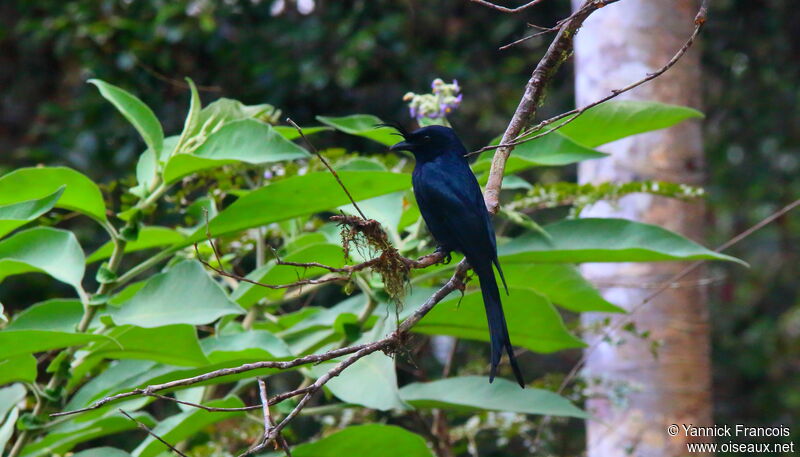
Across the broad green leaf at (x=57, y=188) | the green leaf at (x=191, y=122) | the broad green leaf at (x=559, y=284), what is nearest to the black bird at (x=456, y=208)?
the broad green leaf at (x=559, y=284)

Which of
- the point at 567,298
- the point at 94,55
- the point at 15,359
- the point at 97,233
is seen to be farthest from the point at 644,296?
the point at 94,55

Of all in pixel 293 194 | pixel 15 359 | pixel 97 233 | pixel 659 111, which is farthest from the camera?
pixel 97 233

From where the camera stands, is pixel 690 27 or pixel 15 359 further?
pixel 690 27

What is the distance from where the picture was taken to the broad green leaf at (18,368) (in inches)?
73.8

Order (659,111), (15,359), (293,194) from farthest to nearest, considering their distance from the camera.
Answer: (659,111), (293,194), (15,359)

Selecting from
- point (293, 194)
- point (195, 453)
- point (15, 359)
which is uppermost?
point (293, 194)

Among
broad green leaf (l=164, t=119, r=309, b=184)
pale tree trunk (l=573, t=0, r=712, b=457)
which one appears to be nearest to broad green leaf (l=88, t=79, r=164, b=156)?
broad green leaf (l=164, t=119, r=309, b=184)

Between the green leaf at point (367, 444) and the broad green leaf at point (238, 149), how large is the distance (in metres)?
0.68

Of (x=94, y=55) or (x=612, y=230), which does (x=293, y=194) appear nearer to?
(x=612, y=230)

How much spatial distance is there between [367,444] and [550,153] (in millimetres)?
866

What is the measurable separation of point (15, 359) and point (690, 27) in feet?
8.74

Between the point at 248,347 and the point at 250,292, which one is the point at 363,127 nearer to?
the point at 250,292

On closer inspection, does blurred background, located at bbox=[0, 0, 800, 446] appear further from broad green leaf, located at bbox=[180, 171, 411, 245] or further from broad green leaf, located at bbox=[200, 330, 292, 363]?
broad green leaf, located at bbox=[200, 330, 292, 363]

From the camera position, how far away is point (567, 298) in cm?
233
